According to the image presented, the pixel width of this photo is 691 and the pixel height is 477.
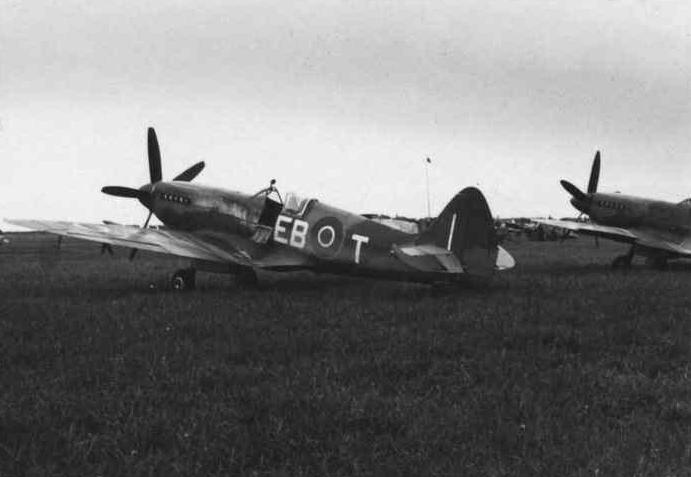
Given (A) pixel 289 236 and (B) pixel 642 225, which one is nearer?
(A) pixel 289 236

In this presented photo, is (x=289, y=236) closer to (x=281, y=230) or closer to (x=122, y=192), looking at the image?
(x=281, y=230)

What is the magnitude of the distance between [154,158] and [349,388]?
41.0 ft

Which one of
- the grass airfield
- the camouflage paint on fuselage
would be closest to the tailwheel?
the camouflage paint on fuselage

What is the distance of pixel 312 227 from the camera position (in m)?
11.5

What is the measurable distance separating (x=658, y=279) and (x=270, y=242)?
323 inches

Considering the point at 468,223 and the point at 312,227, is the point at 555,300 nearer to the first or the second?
the point at 468,223

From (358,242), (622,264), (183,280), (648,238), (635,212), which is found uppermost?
(635,212)

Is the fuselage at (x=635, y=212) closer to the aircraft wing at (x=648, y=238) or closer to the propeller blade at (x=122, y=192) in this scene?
the aircraft wing at (x=648, y=238)

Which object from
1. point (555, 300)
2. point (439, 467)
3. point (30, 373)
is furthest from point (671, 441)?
point (555, 300)

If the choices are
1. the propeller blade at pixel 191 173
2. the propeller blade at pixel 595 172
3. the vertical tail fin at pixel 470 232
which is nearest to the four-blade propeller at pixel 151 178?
the propeller blade at pixel 191 173

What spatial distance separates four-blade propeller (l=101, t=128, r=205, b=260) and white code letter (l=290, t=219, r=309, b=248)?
4454 millimetres

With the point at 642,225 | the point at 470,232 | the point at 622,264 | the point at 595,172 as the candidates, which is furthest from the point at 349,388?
the point at 595,172

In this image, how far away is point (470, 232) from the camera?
991cm

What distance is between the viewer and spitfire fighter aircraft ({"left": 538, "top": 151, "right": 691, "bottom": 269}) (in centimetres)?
1670
